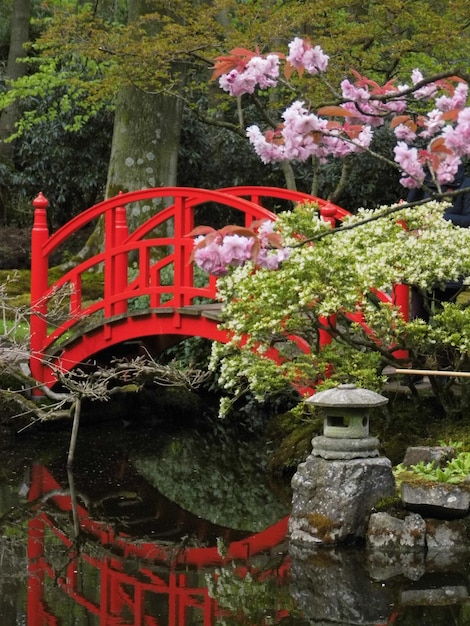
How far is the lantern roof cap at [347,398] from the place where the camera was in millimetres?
7121

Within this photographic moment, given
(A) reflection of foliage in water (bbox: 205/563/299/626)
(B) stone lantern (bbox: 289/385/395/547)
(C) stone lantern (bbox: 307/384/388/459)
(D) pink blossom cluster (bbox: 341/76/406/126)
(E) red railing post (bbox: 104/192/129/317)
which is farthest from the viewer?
(E) red railing post (bbox: 104/192/129/317)

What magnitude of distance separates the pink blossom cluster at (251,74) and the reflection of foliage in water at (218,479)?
348cm

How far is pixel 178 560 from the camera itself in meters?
6.80

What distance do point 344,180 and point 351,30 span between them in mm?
2060

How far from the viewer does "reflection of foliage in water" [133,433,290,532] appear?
318 inches

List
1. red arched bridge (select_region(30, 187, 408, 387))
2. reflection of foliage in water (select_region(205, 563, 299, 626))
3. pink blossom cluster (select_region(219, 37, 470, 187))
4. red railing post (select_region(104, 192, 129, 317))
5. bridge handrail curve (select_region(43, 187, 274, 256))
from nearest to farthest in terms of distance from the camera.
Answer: pink blossom cluster (select_region(219, 37, 470, 187)) < reflection of foliage in water (select_region(205, 563, 299, 626)) < bridge handrail curve (select_region(43, 187, 274, 256)) < red arched bridge (select_region(30, 187, 408, 387)) < red railing post (select_region(104, 192, 129, 317))

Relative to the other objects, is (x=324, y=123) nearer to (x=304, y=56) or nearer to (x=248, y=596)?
(x=304, y=56)

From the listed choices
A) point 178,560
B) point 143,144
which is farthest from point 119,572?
point 143,144

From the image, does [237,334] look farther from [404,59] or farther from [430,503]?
[404,59]

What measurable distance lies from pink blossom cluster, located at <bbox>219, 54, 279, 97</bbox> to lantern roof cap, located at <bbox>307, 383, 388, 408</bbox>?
2.57 metres

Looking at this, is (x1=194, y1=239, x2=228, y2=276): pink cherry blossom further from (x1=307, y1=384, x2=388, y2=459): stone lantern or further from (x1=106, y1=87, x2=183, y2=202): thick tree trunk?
(x1=106, y1=87, x2=183, y2=202): thick tree trunk

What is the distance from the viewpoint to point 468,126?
14.5 ft

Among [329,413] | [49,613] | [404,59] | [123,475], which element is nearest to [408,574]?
[329,413]

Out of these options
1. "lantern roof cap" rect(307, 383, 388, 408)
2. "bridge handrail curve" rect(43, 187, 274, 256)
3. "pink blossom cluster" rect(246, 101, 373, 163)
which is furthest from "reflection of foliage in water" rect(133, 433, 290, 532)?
"pink blossom cluster" rect(246, 101, 373, 163)
